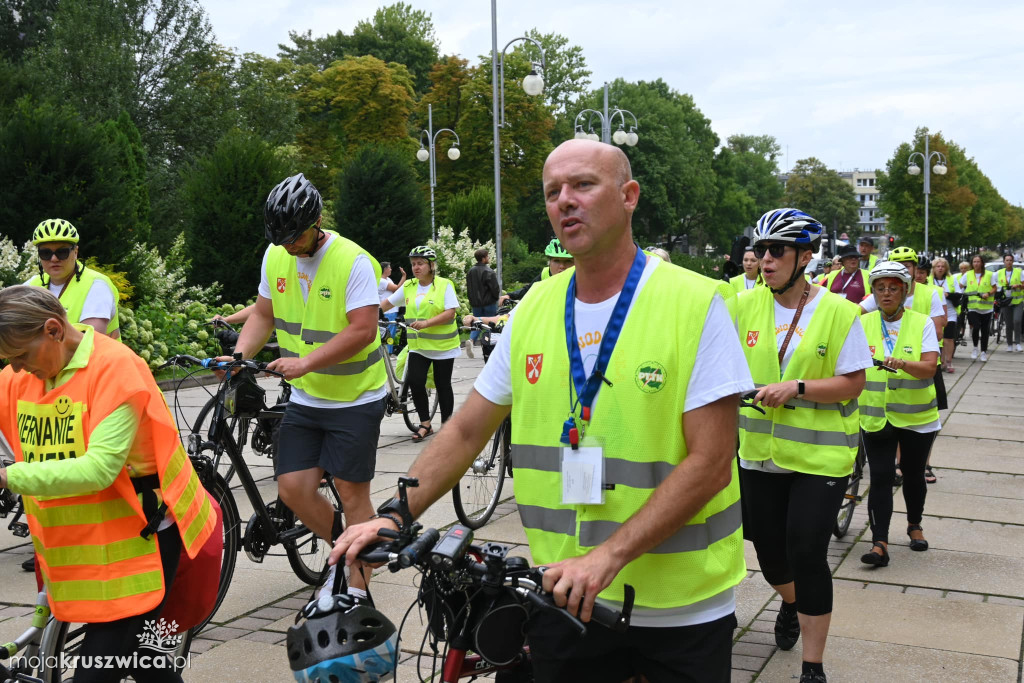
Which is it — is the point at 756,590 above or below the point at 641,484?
below

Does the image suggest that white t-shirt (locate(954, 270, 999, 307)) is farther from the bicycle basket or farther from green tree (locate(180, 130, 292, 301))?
the bicycle basket

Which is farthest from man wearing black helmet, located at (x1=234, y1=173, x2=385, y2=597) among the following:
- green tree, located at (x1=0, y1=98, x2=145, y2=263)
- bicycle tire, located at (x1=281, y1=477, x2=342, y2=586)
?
green tree, located at (x1=0, y1=98, x2=145, y2=263)

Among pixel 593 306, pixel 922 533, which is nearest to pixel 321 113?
pixel 922 533

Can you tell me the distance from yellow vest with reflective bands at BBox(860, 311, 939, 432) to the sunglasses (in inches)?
200

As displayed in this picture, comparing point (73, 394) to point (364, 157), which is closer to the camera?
point (73, 394)

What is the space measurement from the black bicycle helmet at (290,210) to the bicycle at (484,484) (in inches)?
113

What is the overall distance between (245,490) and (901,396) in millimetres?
4093

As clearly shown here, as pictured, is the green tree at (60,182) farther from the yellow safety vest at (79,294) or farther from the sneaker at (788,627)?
the sneaker at (788,627)

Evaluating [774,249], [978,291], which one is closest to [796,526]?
[774,249]

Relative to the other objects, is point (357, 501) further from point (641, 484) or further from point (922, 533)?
point (922, 533)

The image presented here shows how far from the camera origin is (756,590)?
6055 millimetres

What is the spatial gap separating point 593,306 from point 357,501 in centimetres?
294

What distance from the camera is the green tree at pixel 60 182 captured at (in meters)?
15.6

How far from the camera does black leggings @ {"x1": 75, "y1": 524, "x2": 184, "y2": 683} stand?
3.20 meters
